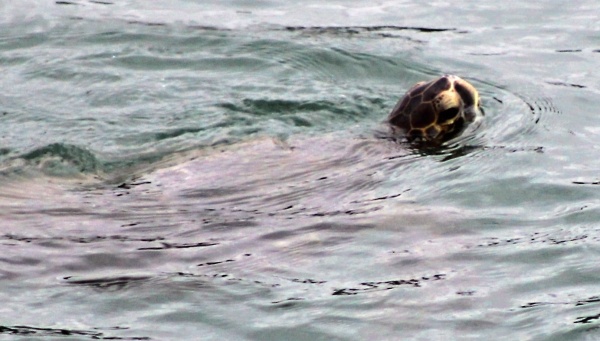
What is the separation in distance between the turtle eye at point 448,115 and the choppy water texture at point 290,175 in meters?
0.22

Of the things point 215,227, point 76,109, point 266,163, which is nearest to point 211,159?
Result: point 266,163

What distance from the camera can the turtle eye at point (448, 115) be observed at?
264 inches

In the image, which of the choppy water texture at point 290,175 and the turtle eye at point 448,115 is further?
the turtle eye at point 448,115

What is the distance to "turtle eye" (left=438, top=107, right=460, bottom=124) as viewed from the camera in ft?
22.0

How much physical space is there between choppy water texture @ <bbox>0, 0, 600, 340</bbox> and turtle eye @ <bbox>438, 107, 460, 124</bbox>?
22 cm

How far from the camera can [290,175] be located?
237 inches

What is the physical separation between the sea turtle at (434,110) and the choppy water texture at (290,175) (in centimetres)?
18

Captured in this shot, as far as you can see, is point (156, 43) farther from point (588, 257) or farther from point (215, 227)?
point (588, 257)

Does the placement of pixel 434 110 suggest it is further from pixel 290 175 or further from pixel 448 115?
pixel 290 175

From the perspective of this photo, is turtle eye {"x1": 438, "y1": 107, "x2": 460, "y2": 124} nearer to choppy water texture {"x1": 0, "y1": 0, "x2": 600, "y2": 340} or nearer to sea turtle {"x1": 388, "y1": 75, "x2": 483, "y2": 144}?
sea turtle {"x1": 388, "y1": 75, "x2": 483, "y2": 144}

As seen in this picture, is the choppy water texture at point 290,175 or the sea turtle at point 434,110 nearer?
the choppy water texture at point 290,175

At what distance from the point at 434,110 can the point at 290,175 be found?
119cm

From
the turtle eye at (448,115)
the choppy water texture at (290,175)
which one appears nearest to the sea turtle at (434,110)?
the turtle eye at (448,115)

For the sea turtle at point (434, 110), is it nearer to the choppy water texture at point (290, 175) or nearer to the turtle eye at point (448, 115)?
the turtle eye at point (448, 115)
